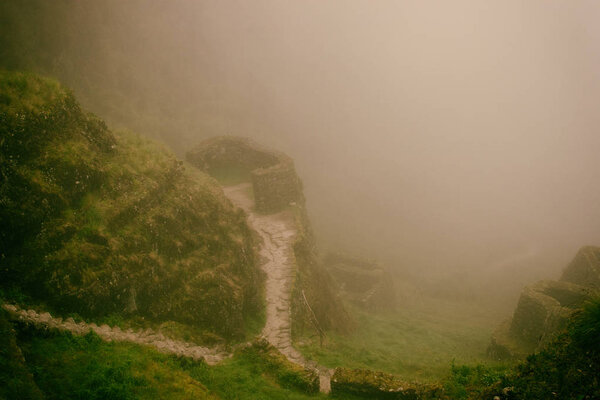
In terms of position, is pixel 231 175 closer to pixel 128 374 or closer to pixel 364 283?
pixel 364 283

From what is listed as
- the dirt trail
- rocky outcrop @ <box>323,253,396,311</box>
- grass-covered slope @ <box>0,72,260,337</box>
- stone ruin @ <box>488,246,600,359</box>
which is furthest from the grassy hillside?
rocky outcrop @ <box>323,253,396,311</box>

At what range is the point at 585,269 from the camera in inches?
687

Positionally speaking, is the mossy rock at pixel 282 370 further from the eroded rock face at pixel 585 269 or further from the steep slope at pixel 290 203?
the eroded rock face at pixel 585 269

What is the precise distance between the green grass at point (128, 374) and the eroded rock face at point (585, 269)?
18179 mm

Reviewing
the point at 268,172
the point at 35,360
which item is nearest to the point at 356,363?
the point at 35,360

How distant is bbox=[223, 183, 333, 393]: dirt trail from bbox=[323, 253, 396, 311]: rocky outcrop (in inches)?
349

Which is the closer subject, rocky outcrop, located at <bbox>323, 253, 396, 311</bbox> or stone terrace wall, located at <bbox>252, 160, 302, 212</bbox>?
stone terrace wall, located at <bbox>252, 160, 302, 212</bbox>

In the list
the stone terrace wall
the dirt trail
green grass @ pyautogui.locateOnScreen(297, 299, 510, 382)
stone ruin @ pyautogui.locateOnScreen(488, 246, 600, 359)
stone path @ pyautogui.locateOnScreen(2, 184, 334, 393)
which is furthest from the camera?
the stone terrace wall

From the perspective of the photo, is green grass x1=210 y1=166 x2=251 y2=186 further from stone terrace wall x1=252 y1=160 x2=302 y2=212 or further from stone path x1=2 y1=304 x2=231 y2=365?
stone path x1=2 y1=304 x2=231 y2=365

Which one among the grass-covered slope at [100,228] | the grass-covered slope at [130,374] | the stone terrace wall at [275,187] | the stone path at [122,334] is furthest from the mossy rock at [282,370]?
the stone terrace wall at [275,187]

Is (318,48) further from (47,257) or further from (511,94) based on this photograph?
(511,94)

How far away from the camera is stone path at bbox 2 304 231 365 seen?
6348 mm

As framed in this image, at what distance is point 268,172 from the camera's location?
19.2 metres

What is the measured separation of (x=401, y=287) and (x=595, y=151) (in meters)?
118
